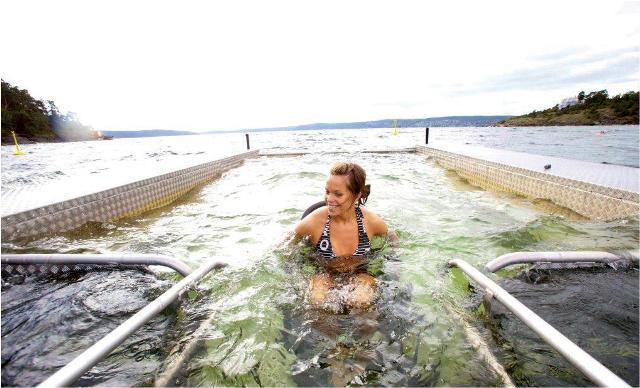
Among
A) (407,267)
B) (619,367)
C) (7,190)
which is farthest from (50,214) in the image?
(619,367)

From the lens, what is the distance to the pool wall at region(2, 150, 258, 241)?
388 centimetres

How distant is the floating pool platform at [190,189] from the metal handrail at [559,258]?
285cm

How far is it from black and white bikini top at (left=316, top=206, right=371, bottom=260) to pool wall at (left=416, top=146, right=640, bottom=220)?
397 centimetres

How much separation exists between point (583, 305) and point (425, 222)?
103 inches

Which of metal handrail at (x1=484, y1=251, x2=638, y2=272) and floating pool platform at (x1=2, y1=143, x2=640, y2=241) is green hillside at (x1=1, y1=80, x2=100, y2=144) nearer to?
floating pool platform at (x1=2, y1=143, x2=640, y2=241)

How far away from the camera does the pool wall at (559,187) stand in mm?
4520

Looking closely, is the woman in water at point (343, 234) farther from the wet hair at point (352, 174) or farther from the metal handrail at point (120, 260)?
the metal handrail at point (120, 260)

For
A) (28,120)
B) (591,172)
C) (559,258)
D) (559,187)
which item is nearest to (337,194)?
(559,258)

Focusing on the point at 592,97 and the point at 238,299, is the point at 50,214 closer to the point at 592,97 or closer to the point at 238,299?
the point at 238,299

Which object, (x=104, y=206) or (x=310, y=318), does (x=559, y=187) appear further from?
(x=104, y=206)

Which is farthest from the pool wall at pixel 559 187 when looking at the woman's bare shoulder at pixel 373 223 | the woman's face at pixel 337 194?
the woman's face at pixel 337 194

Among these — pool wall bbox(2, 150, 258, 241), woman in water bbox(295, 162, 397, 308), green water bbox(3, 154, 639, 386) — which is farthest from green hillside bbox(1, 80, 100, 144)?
woman in water bbox(295, 162, 397, 308)

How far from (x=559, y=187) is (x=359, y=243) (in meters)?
4.54

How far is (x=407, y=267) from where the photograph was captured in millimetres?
3279
